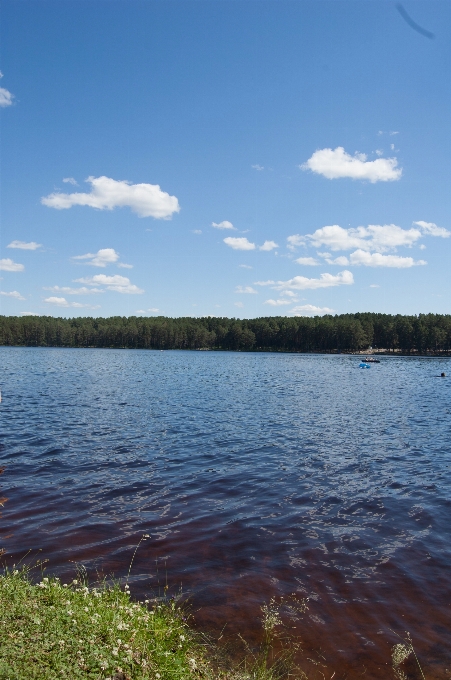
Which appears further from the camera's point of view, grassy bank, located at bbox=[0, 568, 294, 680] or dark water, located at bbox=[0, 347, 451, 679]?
dark water, located at bbox=[0, 347, 451, 679]

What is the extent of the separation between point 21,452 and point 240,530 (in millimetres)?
11794

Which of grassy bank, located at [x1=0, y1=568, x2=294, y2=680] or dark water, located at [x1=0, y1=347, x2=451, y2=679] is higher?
grassy bank, located at [x1=0, y1=568, x2=294, y2=680]

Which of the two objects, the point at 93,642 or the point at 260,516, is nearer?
the point at 93,642

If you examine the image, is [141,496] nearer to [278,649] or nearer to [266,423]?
[278,649]

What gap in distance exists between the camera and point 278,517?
12.8 metres

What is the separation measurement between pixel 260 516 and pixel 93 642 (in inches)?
320

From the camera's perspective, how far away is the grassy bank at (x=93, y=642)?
4.78 meters

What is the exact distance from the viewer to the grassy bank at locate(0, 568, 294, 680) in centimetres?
478

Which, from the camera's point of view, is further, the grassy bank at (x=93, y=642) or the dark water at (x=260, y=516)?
the dark water at (x=260, y=516)

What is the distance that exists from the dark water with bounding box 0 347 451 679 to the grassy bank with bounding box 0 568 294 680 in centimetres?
143

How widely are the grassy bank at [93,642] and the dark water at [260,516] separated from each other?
4.68 feet

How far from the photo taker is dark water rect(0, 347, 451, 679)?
8094 millimetres

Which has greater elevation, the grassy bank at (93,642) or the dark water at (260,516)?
the grassy bank at (93,642)

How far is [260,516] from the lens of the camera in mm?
12789
